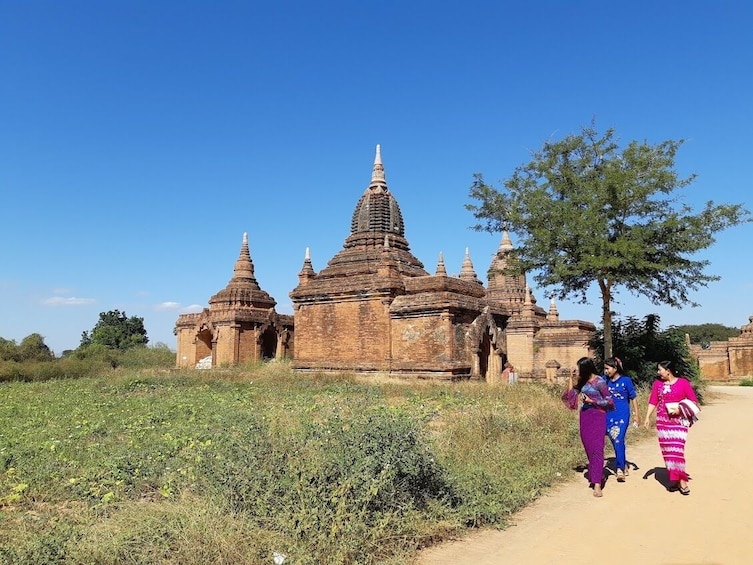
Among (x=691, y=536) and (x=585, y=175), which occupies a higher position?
(x=585, y=175)

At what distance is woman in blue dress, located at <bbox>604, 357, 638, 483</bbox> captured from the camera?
6.56 meters

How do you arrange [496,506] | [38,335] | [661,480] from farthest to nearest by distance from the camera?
[38,335] → [661,480] → [496,506]

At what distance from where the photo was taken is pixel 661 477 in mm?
6586

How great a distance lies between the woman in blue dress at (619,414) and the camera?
6.56m

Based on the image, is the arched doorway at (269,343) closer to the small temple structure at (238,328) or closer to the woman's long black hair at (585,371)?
the small temple structure at (238,328)

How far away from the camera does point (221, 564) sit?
3443mm

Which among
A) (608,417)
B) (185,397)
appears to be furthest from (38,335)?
(608,417)

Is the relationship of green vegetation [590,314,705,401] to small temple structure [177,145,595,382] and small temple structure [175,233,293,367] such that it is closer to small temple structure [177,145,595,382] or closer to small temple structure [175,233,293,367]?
small temple structure [177,145,595,382]

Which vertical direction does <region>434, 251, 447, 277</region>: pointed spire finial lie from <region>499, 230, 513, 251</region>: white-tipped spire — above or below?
below

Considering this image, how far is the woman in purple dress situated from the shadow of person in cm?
78

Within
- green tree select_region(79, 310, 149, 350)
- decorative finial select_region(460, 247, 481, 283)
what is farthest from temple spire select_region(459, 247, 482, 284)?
green tree select_region(79, 310, 149, 350)

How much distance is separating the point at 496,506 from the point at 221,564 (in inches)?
97.4

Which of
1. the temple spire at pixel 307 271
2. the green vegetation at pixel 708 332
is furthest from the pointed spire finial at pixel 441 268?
the green vegetation at pixel 708 332

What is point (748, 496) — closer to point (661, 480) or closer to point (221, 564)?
point (661, 480)
